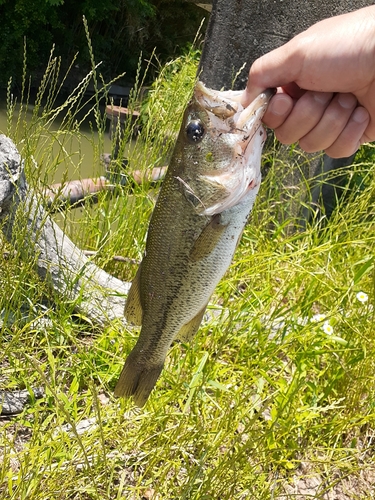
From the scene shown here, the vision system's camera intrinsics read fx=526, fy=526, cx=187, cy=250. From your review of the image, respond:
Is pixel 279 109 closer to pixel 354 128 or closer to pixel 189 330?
pixel 354 128

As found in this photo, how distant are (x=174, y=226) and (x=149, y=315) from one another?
0.33 metres

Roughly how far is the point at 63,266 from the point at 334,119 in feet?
5.09

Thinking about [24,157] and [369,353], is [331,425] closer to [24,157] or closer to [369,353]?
[369,353]

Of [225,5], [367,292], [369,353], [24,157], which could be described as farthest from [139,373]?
[225,5]

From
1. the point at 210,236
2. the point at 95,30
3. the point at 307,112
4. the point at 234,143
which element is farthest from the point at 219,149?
the point at 95,30

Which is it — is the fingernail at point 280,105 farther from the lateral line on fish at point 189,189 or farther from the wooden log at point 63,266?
the wooden log at point 63,266

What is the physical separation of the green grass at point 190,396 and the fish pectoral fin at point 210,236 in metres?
0.49

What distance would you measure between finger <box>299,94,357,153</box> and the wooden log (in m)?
1.31

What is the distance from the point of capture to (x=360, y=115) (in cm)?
183

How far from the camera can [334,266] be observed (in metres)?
3.26

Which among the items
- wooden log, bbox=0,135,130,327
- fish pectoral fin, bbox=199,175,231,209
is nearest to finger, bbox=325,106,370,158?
fish pectoral fin, bbox=199,175,231,209

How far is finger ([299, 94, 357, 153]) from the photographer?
1783mm

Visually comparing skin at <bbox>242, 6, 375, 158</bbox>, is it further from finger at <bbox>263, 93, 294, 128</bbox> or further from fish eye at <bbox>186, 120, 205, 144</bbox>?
fish eye at <bbox>186, 120, 205, 144</bbox>

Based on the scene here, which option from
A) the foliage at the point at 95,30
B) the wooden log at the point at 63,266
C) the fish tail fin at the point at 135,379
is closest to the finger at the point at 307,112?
the fish tail fin at the point at 135,379
